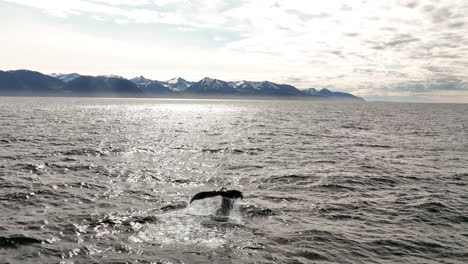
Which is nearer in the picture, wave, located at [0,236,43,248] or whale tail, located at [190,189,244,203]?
wave, located at [0,236,43,248]

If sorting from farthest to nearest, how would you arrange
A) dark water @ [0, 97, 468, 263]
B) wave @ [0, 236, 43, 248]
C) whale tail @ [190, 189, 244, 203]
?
whale tail @ [190, 189, 244, 203]
dark water @ [0, 97, 468, 263]
wave @ [0, 236, 43, 248]

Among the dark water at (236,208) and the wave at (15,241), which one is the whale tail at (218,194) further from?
the wave at (15,241)

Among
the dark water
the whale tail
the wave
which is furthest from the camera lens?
the whale tail

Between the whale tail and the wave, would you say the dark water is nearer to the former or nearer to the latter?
the wave

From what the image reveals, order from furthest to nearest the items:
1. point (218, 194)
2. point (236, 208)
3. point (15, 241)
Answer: point (236, 208)
point (218, 194)
point (15, 241)

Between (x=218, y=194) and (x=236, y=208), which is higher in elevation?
(x=218, y=194)

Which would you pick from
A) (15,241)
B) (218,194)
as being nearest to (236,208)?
(218,194)

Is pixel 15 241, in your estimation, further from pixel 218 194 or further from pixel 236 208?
pixel 236 208

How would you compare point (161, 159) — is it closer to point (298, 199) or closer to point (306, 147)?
point (298, 199)

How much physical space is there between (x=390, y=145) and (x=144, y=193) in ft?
127

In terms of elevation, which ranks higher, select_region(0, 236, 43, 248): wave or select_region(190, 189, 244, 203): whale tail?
select_region(190, 189, 244, 203): whale tail

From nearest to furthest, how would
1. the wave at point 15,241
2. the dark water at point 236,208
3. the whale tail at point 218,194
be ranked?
the wave at point 15,241 < the dark water at point 236,208 < the whale tail at point 218,194

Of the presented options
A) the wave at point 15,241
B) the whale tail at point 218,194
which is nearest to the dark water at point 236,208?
the wave at point 15,241

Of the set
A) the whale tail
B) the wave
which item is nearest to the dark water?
the wave
